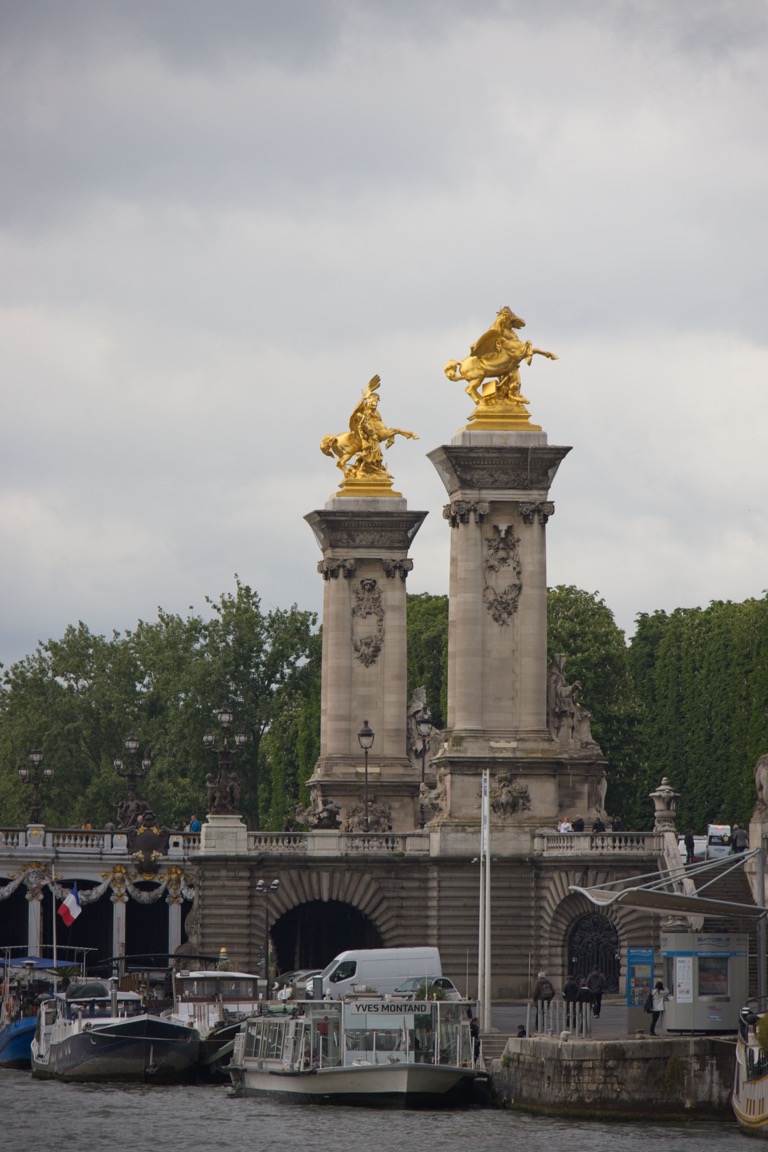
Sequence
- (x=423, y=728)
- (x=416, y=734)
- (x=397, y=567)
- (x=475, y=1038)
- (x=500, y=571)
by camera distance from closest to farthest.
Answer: (x=475, y=1038) → (x=500, y=571) → (x=397, y=567) → (x=423, y=728) → (x=416, y=734)

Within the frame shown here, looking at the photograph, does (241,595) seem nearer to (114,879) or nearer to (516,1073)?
(114,879)

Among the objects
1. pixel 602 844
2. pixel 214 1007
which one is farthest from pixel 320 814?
Result: pixel 214 1007

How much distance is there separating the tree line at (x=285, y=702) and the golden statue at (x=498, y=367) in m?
17.5

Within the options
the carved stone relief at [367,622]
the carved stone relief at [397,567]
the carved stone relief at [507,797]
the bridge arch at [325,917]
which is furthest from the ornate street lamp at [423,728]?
the carved stone relief at [507,797]

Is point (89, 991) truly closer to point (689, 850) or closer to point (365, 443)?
point (689, 850)

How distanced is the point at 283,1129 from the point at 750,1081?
396 inches

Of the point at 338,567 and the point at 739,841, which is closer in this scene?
the point at 739,841

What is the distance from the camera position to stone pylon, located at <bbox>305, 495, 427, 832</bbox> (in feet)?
331

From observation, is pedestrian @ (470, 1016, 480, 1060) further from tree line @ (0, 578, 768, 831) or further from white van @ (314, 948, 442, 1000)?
tree line @ (0, 578, 768, 831)

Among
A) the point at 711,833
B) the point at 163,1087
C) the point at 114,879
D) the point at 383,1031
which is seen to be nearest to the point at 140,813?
the point at 114,879

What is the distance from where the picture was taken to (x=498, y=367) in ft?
291

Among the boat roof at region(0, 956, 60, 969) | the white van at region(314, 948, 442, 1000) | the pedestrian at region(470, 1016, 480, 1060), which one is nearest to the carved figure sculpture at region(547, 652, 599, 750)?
the white van at region(314, 948, 442, 1000)

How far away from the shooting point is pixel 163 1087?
225ft

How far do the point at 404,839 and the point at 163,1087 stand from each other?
18.2 meters
